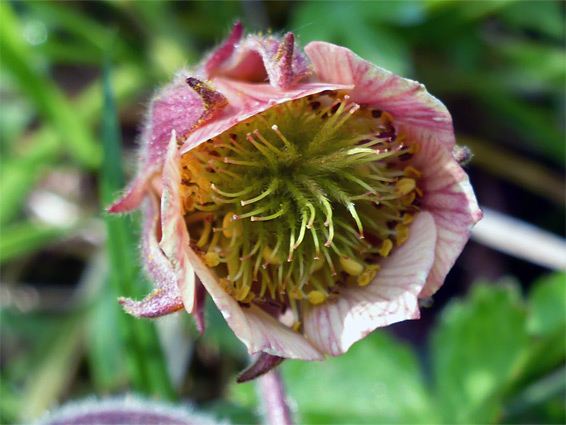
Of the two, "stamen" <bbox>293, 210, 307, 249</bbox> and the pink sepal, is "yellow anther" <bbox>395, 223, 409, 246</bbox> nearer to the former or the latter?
"stamen" <bbox>293, 210, 307, 249</bbox>

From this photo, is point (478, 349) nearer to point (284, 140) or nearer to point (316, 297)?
point (316, 297)

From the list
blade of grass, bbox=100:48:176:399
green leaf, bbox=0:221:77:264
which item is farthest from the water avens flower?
green leaf, bbox=0:221:77:264

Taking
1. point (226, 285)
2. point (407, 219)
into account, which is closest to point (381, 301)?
point (407, 219)

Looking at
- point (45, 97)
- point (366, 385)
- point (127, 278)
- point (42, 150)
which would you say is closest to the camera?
point (127, 278)

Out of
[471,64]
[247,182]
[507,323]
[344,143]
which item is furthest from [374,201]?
[471,64]

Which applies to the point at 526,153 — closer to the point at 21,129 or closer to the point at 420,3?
the point at 420,3

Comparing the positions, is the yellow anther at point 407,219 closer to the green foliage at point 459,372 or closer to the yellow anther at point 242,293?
the yellow anther at point 242,293
